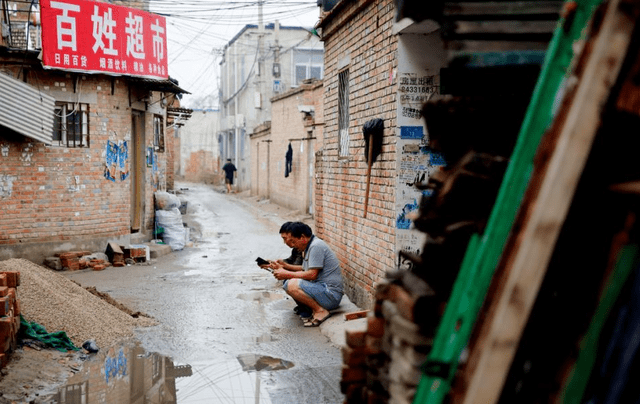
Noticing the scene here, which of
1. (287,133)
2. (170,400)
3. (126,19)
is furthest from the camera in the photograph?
(287,133)

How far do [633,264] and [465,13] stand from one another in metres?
1.05

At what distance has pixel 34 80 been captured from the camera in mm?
11297

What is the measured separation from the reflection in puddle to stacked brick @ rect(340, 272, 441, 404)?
2.36 m

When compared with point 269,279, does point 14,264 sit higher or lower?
higher

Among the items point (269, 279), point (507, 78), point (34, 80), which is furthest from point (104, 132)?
point (507, 78)

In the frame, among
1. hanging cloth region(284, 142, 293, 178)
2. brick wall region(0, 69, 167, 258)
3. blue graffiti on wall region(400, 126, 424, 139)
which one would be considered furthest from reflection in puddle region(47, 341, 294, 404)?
hanging cloth region(284, 142, 293, 178)

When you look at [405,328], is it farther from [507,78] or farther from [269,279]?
[269,279]

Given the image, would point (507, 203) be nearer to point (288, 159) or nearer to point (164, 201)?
point (164, 201)

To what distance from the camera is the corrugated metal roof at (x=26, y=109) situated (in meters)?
10.4

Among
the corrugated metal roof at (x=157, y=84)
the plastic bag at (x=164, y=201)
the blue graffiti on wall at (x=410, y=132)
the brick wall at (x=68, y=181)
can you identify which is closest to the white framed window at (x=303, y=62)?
the corrugated metal roof at (x=157, y=84)

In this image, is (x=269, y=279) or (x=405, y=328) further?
(x=269, y=279)

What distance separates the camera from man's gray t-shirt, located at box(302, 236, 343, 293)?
6984 millimetres

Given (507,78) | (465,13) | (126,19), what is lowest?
(507,78)

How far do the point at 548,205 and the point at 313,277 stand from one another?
532 cm
